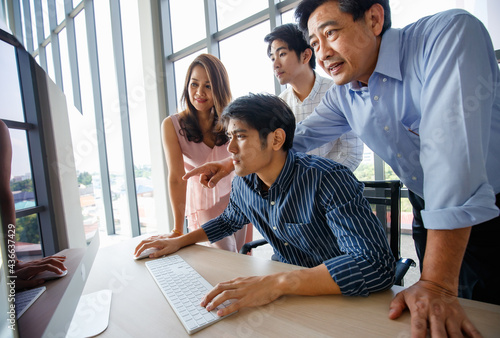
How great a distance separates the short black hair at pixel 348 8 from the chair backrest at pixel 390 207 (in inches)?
23.1

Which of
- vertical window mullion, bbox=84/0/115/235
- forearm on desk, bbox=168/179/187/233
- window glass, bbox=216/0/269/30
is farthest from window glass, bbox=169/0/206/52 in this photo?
forearm on desk, bbox=168/179/187/233

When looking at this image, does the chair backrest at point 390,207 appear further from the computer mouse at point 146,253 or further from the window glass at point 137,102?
the window glass at point 137,102

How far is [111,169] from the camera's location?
13.6ft

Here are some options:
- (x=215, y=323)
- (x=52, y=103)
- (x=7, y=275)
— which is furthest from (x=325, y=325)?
(x=52, y=103)

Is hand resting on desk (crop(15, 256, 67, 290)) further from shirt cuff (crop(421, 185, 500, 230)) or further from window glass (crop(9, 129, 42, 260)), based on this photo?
shirt cuff (crop(421, 185, 500, 230))

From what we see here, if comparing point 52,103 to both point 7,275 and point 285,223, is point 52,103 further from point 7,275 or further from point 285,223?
point 285,223

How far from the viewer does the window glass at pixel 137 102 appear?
148 inches

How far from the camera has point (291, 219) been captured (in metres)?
1.04

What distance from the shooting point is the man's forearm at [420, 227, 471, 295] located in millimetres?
624

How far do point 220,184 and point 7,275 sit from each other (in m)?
1.47

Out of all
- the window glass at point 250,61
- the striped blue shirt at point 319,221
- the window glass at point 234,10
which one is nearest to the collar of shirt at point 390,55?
the striped blue shirt at point 319,221

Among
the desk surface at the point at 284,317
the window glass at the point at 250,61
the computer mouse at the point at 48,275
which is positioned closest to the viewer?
the computer mouse at the point at 48,275

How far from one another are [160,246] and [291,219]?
0.57 meters

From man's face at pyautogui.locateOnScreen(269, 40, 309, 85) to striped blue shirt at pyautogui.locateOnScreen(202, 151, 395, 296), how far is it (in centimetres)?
84
